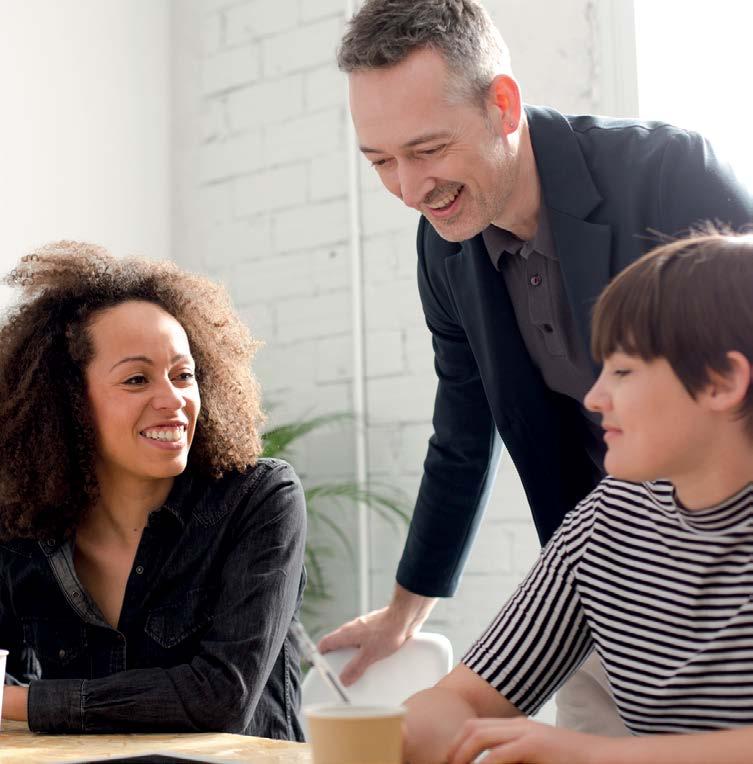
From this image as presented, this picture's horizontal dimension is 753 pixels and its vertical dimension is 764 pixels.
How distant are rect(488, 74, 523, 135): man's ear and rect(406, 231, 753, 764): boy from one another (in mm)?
536

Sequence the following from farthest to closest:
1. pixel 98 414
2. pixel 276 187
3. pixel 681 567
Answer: pixel 276 187 < pixel 98 414 < pixel 681 567

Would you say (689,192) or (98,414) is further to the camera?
(98,414)

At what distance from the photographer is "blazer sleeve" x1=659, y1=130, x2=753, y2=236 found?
4.70ft

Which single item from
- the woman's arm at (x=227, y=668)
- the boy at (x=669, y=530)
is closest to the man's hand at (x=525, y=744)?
the boy at (x=669, y=530)

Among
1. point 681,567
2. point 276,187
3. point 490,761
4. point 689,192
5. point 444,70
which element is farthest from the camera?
point 276,187

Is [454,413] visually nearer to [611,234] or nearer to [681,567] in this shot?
[611,234]

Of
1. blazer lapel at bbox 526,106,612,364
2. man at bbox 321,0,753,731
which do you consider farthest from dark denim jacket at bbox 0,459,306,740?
blazer lapel at bbox 526,106,612,364

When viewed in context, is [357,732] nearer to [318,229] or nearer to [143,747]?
[143,747]

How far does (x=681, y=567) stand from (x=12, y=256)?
2408mm

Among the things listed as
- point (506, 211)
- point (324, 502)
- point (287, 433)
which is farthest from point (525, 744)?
point (324, 502)

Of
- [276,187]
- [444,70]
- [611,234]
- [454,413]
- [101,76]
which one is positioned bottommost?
[454,413]

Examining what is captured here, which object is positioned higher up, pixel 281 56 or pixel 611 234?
pixel 281 56

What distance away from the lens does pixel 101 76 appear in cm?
340

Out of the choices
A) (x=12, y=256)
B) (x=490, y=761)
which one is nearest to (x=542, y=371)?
(x=490, y=761)
